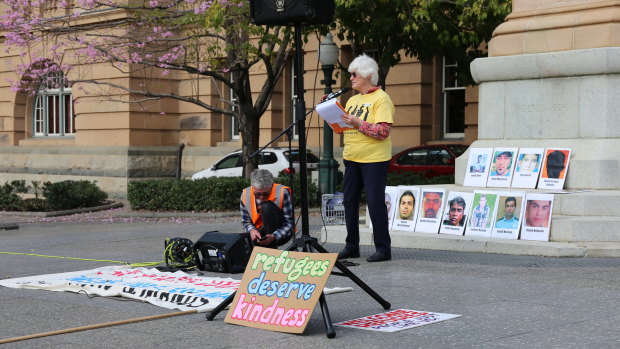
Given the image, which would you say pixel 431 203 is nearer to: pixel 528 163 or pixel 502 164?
pixel 502 164

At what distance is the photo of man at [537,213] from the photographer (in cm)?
1111

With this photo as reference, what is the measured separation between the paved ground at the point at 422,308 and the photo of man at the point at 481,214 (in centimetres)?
56

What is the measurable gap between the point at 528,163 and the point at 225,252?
14.0 ft

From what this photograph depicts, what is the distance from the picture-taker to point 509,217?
11375 millimetres

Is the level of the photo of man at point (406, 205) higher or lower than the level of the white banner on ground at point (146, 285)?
higher

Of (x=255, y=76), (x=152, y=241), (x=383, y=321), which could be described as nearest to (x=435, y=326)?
(x=383, y=321)

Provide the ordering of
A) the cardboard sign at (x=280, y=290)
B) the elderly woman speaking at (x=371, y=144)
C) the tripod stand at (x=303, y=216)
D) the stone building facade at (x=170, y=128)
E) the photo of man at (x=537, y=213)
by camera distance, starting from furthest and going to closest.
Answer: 1. the stone building facade at (x=170, y=128)
2. the photo of man at (x=537, y=213)
3. the elderly woman speaking at (x=371, y=144)
4. the tripod stand at (x=303, y=216)
5. the cardboard sign at (x=280, y=290)

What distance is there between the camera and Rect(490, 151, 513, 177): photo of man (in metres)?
12.3

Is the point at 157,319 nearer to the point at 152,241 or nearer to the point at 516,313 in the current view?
the point at 516,313

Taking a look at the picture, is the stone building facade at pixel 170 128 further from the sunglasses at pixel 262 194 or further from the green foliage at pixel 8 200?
the sunglasses at pixel 262 194

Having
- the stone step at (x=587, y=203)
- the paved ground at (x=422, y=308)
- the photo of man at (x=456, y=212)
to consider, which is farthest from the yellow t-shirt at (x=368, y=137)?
the stone step at (x=587, y=203)

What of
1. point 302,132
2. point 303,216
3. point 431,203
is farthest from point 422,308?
point 431,203

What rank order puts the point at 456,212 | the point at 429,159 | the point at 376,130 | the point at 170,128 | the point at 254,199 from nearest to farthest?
the point at 254,199 < the point at 376,130 < the point at 456,212 < the point at 429,159 < the point at 170,128

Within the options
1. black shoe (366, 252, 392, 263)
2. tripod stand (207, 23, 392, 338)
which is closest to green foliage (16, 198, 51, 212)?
black shoe (366, 252, 392, 263)
